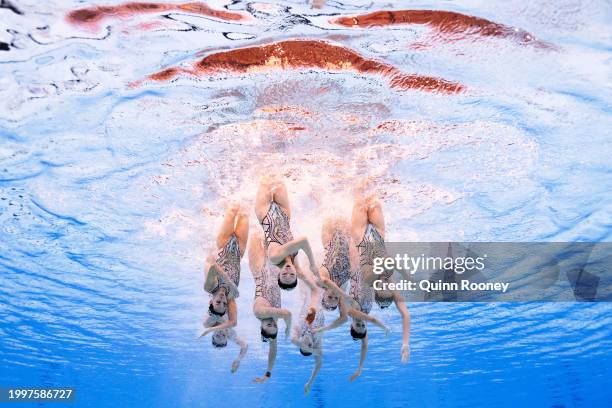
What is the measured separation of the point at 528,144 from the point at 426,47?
12.8 ft

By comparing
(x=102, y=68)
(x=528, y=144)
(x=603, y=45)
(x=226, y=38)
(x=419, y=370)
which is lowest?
(x=419, y=370)

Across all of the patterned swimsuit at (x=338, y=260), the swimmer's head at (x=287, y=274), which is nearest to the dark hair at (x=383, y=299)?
the patterned swimsuit at (x=338, y=260)

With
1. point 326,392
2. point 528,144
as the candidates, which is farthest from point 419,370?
point 528,144

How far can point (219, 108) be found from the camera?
9609 mm

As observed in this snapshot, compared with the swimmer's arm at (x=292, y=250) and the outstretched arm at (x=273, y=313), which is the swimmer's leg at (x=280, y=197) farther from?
the outstretched arm at (x=273, y=313)

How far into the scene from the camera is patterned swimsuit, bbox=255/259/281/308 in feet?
32.3

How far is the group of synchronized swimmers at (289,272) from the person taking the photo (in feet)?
28.5

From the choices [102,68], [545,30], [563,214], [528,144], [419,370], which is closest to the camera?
[545,30]

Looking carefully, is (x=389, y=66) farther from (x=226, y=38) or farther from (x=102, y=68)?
(x=102, y=68)

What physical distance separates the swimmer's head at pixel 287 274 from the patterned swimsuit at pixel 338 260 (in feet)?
5.44

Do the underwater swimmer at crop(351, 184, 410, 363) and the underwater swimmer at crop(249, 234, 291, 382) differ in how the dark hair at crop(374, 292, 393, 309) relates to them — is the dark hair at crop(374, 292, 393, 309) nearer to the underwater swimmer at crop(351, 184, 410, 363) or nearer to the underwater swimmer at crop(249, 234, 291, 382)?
the underwater swimmer at crop(351, 184, 410, 363)

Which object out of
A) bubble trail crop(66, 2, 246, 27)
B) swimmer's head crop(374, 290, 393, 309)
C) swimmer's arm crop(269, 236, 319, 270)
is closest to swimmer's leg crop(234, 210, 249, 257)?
swimmer's arm crop(269, 236, 319, 270)

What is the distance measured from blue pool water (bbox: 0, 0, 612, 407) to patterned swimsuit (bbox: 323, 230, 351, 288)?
1.89m

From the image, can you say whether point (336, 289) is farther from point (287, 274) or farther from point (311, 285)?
point (287, 274)
